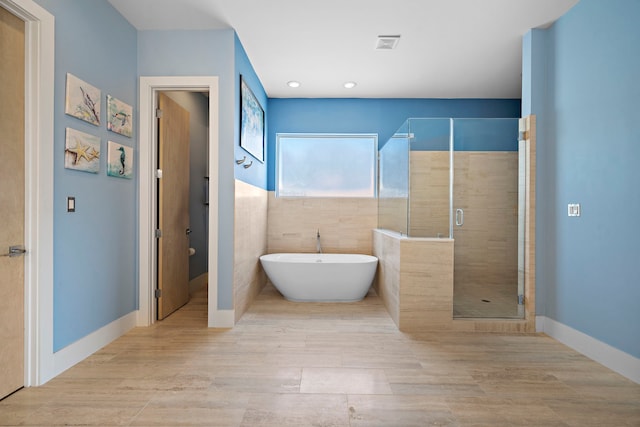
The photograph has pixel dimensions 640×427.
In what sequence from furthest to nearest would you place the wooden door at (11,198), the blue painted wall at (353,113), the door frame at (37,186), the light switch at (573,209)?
the blue painted wall at (353,113) → the light switch at (573,209) → the door frame at (37,186) → the wooden door at (11,198)

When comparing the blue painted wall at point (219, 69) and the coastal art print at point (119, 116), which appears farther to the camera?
the blue painted wall at point (219, 69)

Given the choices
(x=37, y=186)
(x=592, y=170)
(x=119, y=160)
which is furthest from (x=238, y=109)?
(x=592, y=170)

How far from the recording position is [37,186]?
6.62 feet

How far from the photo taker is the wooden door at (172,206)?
3.22 metres

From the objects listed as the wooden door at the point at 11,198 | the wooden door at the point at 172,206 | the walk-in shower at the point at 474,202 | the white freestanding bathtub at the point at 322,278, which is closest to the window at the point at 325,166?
the white freestanding bathtub at the point at 322,278

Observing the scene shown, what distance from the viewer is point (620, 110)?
231 cm

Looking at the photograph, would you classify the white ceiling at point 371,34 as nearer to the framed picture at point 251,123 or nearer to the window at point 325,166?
the framed picture at point 251,123

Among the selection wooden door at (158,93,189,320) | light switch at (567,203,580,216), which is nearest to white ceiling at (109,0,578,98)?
wooden door at (158,93,189,320)

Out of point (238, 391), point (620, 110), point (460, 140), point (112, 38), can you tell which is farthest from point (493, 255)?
point (112, 38)

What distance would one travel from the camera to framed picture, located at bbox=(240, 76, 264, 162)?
11.1 feet

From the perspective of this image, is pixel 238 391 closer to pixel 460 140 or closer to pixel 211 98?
pixel 211 98

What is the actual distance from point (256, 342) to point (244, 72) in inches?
99.9

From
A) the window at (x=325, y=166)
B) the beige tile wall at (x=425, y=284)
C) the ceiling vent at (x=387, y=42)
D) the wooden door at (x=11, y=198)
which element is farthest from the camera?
the window at (x=325, y=166)

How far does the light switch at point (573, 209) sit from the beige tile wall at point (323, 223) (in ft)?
8.11
